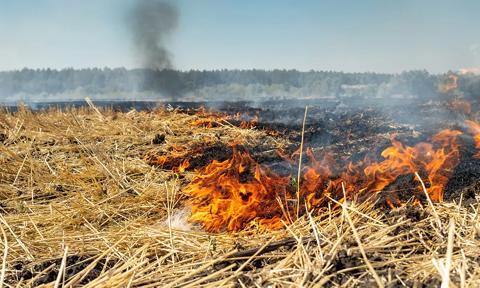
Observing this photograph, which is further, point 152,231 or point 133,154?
point 133,154

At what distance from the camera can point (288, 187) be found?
393 centimetres

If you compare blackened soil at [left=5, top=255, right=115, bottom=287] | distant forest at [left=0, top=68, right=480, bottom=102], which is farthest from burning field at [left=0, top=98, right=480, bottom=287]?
distant forest at [left=0, top=68, right=480, bottom=102]

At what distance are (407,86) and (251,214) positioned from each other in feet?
151

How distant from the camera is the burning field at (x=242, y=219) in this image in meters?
2.33

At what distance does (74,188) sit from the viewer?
4.96 metres

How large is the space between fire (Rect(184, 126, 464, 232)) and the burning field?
0.01 m

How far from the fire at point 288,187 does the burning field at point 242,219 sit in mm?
13

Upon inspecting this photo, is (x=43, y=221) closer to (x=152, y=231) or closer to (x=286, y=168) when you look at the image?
(x=152, y=231)

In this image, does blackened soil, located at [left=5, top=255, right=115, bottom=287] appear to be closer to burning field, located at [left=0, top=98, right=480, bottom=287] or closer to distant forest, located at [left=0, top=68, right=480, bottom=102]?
burning field, located at [left=0, top=98, right=480, bottom=287]

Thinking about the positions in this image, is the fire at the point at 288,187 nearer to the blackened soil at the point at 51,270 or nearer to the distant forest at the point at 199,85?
the blackened soil at the point at 51,270

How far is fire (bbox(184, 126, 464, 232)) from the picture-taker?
11.7 ft

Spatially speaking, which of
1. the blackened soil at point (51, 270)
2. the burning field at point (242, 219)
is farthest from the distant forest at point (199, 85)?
the blackened soil at point (51, 270)

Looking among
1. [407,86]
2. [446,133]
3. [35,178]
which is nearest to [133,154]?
[35,178]

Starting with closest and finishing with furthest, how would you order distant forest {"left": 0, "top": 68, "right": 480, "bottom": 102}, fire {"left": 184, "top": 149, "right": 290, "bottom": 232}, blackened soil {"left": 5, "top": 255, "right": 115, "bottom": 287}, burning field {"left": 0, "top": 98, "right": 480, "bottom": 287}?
burning field {"left": 0, "top": 98, "right": 480, "bottom": 287}
blackened soil {"left": 5, "top": 255, "right": 115, "bottom": 287}
fire {"left": 184, "top": 149, "right": 290, "bottom": 232}
distant forest {"left": 0, "top": 68, "right": 480, "bottom": 102}
